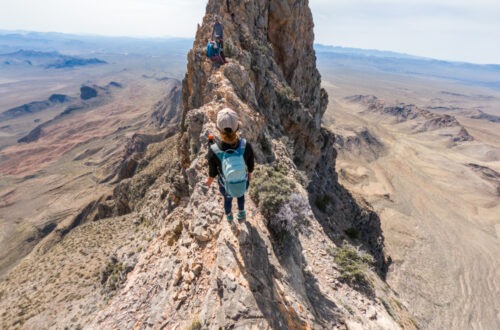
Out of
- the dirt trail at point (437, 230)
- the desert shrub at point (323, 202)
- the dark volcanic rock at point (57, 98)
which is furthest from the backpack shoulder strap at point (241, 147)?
the dark volcanic rock at point (57, 98)

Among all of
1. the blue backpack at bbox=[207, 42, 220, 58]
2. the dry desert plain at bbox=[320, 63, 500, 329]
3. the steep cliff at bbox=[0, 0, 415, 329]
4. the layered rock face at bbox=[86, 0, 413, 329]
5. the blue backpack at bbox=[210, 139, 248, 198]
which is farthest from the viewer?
the dry desert plain at bbox=[320, 63, 500, 329]

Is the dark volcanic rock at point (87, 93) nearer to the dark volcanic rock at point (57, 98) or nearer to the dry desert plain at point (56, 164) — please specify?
the dark volcanic rock at point (57, 98)

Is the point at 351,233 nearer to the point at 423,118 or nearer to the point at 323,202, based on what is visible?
the point at 323,202

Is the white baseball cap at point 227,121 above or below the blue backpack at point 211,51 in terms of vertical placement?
below

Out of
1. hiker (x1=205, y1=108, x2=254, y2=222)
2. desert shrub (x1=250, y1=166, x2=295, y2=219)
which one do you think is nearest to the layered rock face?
desert shrub (x1=250, y1=166, x2=295, y2=219)

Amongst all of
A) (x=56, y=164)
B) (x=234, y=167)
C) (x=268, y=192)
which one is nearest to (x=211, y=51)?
(x=268, y=192)

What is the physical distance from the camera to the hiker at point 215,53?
43.6 ft

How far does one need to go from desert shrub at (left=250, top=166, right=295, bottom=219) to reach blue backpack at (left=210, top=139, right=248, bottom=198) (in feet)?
8.25

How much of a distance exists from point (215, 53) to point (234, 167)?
1119 centimetres

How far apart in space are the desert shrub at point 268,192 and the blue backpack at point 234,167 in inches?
99.0

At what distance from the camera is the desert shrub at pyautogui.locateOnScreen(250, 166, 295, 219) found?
7.12 meters

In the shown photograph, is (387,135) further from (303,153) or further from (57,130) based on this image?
(57,130)

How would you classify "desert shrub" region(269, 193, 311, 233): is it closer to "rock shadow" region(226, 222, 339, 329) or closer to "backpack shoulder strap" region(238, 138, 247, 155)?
"rock shadow" region(226, 222, 339, 329)

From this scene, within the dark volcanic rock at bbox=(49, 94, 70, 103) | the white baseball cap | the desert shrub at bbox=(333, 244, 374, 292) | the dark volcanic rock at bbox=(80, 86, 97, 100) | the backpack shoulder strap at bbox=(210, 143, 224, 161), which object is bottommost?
the dark volcanic rock at bbox=(49, 94, 70, 103)
